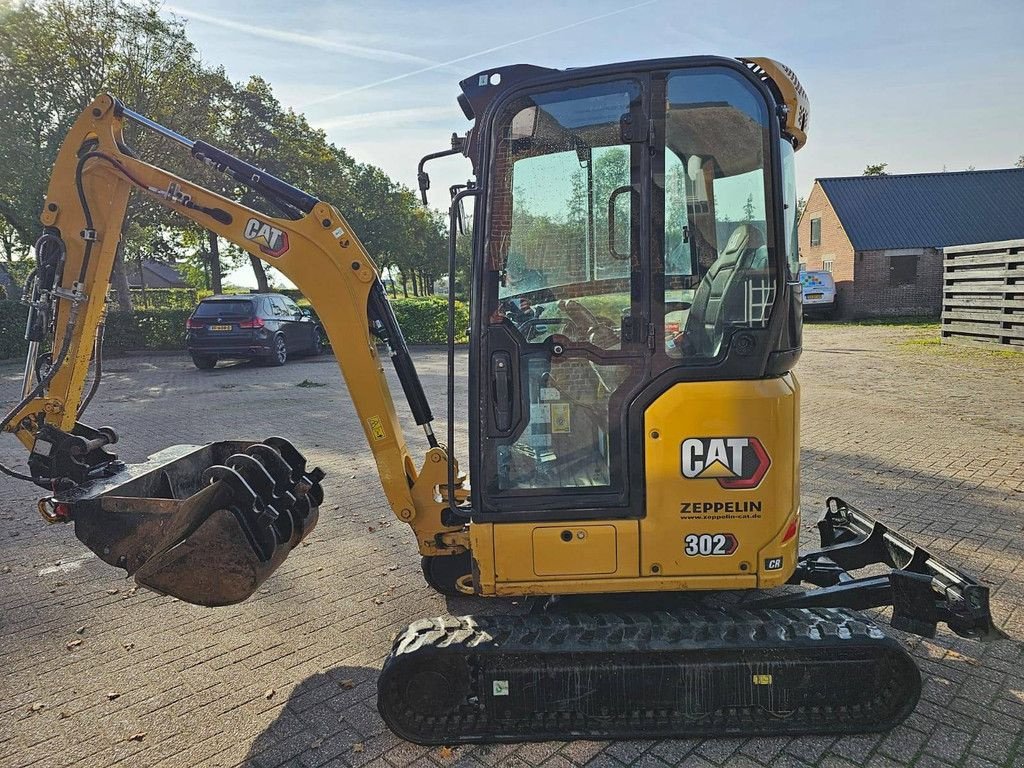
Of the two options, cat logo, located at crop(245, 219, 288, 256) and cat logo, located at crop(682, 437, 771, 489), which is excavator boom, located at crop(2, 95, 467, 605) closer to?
cat logo, located at crop(245, 219, 288, 256)

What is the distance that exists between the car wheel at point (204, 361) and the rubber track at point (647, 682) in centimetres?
1392

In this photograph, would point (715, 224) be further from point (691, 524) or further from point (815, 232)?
point (815, 232)

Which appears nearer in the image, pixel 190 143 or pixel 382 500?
pixel 190 143

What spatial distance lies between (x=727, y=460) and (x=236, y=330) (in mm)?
14143

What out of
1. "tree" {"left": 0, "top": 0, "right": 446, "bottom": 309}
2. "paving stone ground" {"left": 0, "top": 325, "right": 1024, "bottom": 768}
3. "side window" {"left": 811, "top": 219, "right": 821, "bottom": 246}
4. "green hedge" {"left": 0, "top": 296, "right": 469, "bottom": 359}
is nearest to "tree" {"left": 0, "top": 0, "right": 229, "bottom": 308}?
"tree" {"left": 0, "top": 0, "right": 446, "bottom": 309}

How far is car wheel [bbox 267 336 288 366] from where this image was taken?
15.8m

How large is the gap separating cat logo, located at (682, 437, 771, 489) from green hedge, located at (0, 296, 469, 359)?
57.1ft

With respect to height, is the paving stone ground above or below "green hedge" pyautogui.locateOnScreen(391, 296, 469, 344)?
below

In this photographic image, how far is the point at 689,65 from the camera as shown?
2.79 meters

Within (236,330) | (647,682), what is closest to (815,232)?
(236,330)

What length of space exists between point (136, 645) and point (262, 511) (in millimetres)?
1189

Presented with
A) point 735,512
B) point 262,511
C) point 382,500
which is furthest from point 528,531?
point 382,500

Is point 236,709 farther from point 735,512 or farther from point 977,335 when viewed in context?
point 977,335

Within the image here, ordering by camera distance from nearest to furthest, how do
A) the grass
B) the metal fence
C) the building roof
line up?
the metal fence
the grass
the building roof
